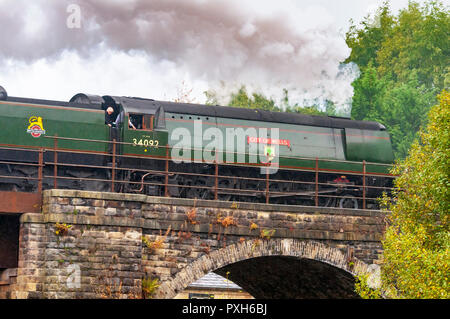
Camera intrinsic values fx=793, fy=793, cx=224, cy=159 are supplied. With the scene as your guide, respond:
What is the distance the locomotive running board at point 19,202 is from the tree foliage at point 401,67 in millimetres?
29421

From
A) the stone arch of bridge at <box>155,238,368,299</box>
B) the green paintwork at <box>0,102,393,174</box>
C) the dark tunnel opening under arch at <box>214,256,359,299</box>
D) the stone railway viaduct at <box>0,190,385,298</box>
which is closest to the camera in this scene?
the stone railway viaduct at <box>0,190,385,298</box>

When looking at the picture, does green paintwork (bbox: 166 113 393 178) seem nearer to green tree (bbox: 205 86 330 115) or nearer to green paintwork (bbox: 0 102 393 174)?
green paintwork (bbox: 0 102 393 174)

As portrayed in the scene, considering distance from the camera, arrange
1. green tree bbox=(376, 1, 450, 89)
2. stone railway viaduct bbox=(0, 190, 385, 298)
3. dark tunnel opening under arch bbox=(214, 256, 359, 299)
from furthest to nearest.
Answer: green tree bbox=(376, 1, 450, 89) → dark tunnel opening under arch bbox=(214, 256, 359, 299) → stone railway viaduct bbox=(0, 190, 385, 298)

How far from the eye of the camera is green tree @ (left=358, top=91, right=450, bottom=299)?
54.6ft

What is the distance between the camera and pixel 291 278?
23359 mm

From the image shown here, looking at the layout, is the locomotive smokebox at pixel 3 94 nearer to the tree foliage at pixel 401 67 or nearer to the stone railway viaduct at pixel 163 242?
the stone railway viaduct at pixel 163 242

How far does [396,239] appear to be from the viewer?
691 inches

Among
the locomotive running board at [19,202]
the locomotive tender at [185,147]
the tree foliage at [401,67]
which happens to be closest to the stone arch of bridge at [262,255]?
the locomotive tender at [185,147]

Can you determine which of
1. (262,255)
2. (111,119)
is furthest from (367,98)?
(262,255)

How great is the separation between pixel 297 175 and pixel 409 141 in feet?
68.1

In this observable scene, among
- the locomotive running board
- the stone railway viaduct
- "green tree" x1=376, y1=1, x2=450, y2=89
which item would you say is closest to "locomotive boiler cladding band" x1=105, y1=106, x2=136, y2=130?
the stone railway viaduct

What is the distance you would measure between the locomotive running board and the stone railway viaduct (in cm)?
26
